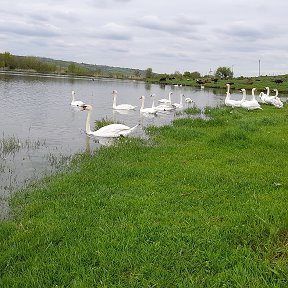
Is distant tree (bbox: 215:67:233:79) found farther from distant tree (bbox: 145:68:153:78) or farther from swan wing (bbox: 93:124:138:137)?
swan wing (bbox: 93:124:138:137)

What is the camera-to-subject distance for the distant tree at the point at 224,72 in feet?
393

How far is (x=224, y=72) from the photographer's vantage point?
120438mm

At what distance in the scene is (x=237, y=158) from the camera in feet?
38.2

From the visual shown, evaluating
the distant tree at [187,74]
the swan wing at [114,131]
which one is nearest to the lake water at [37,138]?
the swan wing at [114,131]

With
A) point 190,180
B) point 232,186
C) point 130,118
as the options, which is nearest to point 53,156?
point 190,180

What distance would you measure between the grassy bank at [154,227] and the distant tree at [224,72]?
113 metres

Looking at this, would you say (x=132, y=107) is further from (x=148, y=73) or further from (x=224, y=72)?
(x=148, y=73)

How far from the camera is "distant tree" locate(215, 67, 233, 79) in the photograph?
120m

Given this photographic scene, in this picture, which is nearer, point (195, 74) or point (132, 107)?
point (132, 107)

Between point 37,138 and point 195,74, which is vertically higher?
point 195,74

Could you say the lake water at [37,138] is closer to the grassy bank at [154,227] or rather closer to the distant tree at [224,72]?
the grassy bank at [154,227]

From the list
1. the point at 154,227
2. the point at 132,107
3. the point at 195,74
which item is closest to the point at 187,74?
the point at 195,74

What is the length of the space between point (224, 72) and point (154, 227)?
11882 cm

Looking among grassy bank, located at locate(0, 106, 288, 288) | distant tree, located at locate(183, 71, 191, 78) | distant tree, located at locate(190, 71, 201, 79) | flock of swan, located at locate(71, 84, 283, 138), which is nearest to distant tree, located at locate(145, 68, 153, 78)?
distant tree, located at locate(183, 71, 191, 78)
